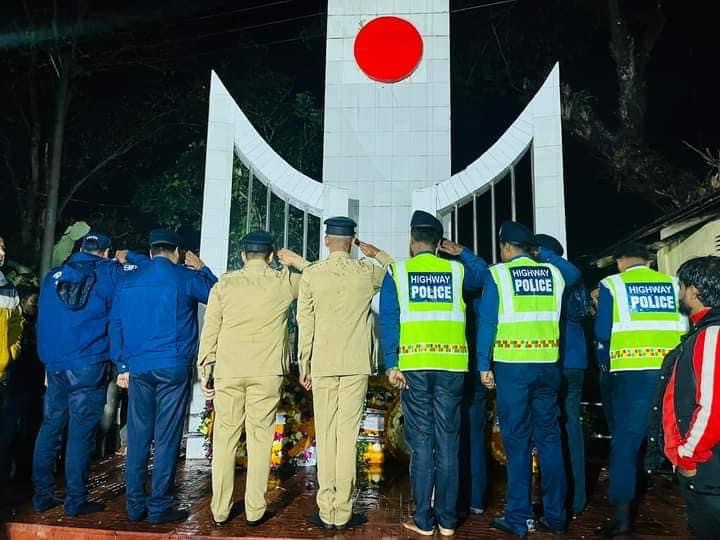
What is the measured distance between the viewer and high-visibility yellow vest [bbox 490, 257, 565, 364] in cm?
372

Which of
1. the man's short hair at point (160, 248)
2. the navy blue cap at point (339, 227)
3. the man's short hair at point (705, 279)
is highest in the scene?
the navy blue cap at point (339, 227)

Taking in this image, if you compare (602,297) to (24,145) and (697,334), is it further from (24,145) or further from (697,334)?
(24,145)

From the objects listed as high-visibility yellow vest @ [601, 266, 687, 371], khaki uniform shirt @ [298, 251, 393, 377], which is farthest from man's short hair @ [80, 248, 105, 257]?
high-visibility yellow vest @ [601, 266, 687, 371]

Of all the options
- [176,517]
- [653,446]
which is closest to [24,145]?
[176,517]

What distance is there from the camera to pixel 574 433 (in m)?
4.26

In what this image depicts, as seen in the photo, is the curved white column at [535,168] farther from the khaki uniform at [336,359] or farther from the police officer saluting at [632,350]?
the khaki uniform at [336,359]

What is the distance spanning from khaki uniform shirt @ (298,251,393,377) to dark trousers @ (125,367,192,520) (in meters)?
0.87

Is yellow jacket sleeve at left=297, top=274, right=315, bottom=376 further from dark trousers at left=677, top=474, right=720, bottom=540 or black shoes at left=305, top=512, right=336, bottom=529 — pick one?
dark trousers at left=677, top=474, right=720, bottom=540

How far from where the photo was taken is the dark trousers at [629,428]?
3.77m

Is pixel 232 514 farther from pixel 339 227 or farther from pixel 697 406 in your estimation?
pixel 697 406

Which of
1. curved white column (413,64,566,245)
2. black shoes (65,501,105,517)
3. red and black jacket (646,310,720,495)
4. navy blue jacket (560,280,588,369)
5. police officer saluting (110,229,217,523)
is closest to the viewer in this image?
red and black jacket (646,310,720,495)

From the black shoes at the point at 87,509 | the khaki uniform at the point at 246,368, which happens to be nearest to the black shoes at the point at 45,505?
the black shoes at the point at 87,509

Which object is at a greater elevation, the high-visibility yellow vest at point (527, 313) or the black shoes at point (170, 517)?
the high-visibility yellow vest at point (527, 313)

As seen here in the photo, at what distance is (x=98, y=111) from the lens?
44.7ft
